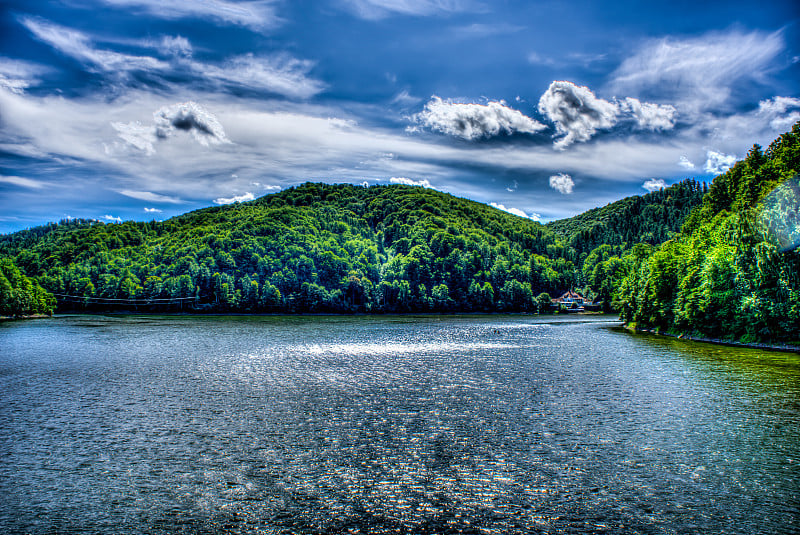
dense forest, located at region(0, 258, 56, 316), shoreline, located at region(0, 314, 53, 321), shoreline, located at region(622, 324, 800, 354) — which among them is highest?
dense forest, located at region(0, 258, 56, 316)

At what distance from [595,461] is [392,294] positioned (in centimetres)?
16607

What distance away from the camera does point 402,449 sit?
75.2 feet

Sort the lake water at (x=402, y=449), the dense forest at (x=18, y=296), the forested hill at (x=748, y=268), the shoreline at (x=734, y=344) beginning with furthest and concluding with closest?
the dense forest at (x=18, y=296) → the shoreline at (x=734, y=344) → the forested hill at (x=748, y=268) → the lake water at (x=402, y=449)

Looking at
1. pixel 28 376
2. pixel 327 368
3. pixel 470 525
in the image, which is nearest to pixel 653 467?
pixel 470 525

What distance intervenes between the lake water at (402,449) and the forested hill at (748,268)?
11.4 metres

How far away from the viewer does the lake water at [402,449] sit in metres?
16.4

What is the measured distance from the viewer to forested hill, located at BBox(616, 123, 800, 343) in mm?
51156

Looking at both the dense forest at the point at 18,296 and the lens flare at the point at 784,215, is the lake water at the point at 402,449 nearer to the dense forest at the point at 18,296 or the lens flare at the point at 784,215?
the lens flare at the point at 784,215

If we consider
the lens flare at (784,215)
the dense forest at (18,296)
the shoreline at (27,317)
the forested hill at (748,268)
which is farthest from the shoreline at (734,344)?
the dense forest at (18,296)

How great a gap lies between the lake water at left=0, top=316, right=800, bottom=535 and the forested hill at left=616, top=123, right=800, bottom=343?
11418 mm

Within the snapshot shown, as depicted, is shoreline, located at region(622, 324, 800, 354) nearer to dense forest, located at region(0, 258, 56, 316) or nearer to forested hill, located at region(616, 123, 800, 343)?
forested hill, located at region(616, 123, 800, 343)

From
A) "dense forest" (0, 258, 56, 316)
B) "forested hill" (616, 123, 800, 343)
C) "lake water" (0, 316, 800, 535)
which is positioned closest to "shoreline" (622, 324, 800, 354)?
"forested hill" (616, 123, 800, 343)

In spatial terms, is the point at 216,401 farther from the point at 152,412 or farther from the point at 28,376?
the point at 28,376

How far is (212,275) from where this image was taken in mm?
174375
